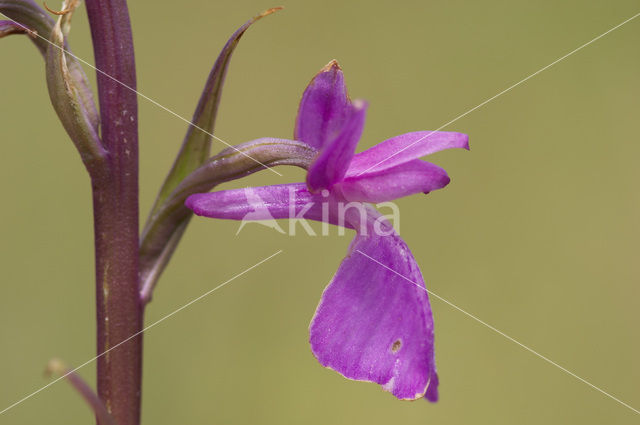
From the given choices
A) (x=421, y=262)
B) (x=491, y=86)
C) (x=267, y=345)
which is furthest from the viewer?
(x=491, y=86)

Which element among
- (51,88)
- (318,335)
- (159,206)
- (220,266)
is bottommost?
(220,266)

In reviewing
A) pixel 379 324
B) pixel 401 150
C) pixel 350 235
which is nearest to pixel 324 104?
pixel 401 150

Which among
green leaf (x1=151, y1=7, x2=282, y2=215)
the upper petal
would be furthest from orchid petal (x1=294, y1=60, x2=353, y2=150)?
green leaf (x1=151, y1=7, x2=282, y2=215)

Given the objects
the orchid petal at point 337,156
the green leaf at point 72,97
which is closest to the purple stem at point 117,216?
the green leaf at point 72,97

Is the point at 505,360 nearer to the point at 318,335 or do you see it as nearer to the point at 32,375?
the point at 32,375

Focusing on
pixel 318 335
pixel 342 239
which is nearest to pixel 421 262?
pixel 342 239
